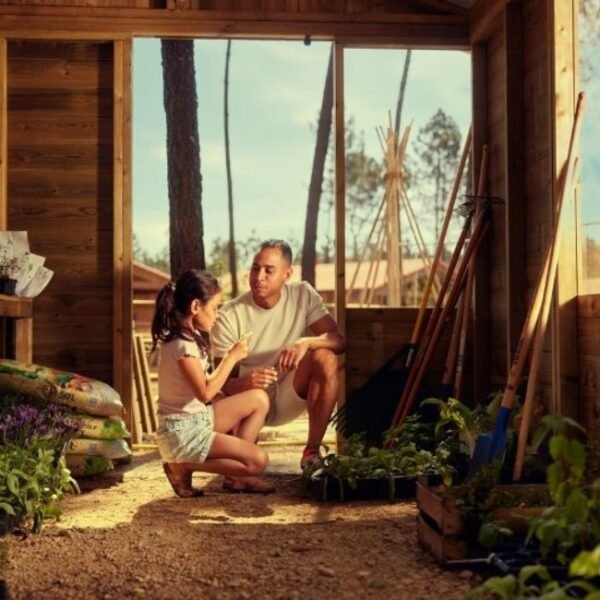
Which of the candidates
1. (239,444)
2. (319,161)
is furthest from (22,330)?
(319,161)

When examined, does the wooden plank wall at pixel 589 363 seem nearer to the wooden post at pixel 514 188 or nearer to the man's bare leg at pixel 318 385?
the wooden post at pixel 514 188

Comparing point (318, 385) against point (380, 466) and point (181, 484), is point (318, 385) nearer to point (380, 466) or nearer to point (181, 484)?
point (380, 466)

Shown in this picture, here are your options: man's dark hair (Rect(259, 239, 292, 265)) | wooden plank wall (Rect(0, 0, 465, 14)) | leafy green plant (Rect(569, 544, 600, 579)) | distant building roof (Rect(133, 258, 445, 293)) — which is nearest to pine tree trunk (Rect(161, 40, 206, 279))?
distant building roof (Rect(133, 258, 445, 293))

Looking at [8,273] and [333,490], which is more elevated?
[8,273]

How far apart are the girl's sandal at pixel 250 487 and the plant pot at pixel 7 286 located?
1.47 meters

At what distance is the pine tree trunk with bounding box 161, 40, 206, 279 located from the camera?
7.18 metres

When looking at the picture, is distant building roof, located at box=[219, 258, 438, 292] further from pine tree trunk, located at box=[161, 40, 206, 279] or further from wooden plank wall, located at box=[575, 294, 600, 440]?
wooden plank wall, located at box=[575, 294, 600, 440]

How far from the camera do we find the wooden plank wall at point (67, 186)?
18.4 feet

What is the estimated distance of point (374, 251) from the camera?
10.1 metres

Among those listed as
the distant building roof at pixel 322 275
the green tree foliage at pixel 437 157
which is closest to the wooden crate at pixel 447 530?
the distant building roof at pixel 322 275

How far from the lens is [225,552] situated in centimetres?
321

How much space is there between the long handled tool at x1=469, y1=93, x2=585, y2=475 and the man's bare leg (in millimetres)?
985

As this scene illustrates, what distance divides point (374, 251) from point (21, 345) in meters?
5.51

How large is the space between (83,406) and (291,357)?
100 cm
